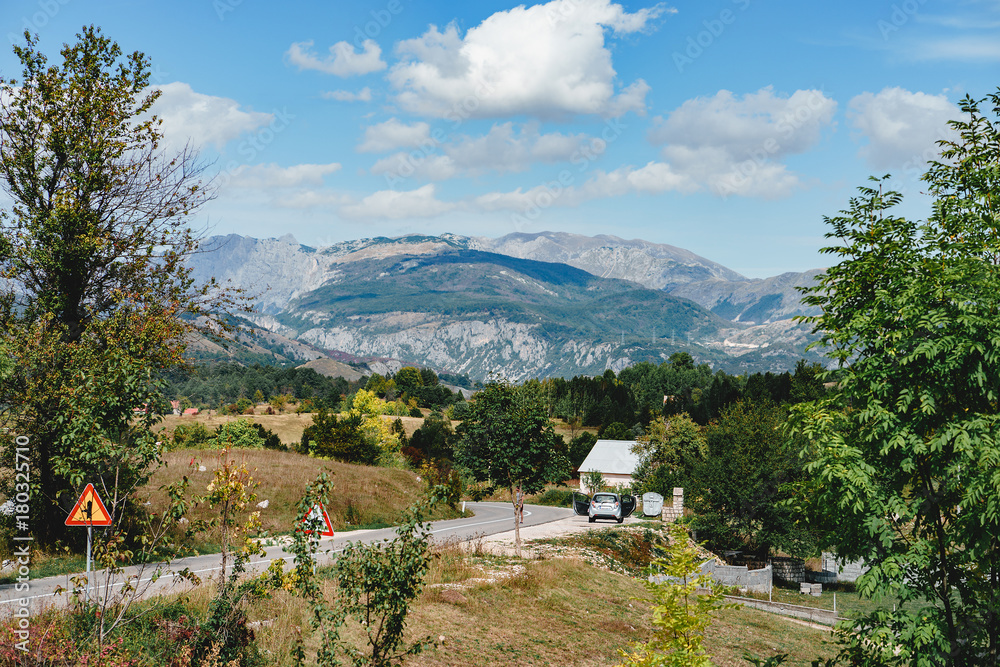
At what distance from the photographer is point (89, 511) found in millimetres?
9086

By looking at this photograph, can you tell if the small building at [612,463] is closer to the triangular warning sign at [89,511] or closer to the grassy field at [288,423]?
the grassy field at [288,423]

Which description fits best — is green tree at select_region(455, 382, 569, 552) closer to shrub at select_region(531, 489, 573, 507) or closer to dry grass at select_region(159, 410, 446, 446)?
shrub at select_region(531, 489, 573, 507)

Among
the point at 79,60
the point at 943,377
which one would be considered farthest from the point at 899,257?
the point at 79,60

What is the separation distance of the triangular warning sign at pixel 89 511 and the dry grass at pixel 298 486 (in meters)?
15.2

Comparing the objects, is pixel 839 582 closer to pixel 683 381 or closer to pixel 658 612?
pixel 658 612

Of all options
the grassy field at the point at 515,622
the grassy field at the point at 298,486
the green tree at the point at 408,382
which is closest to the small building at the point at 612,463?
the grassy field at the point at 298,486

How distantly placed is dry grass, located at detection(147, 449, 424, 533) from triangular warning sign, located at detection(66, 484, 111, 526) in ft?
50.0

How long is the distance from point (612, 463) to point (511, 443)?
184 feet

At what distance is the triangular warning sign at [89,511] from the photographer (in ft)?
30.0

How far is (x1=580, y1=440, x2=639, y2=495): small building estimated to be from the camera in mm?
76000

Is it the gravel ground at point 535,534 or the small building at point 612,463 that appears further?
the small building at point 612,463

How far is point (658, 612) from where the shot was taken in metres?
6.68

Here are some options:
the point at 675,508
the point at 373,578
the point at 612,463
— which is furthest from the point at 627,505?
the point at 373,578

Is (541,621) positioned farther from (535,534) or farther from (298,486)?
(298,486)
